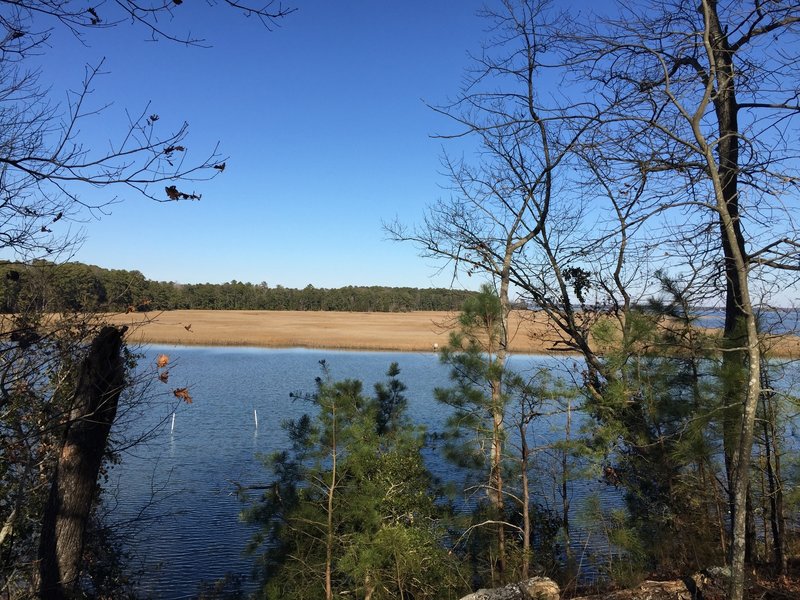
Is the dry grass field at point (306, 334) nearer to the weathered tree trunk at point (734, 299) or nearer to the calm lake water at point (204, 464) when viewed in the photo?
the calm lake water at point (204, 464)

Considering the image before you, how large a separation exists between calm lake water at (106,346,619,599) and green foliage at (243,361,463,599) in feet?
3.33

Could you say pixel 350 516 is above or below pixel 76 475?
below

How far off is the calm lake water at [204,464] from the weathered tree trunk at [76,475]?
172 cm

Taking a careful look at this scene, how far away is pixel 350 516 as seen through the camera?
7410 millimetres

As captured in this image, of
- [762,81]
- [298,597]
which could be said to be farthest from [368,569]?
[762,81]

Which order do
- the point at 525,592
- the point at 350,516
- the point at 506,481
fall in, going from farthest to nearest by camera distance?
→ the point at 506,481, the point at 350,516, the point at 525,592

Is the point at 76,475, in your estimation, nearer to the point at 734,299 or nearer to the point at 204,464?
the point at 734,299

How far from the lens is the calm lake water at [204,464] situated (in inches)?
428

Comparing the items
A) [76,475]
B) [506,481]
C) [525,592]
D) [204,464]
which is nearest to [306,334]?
[204,464]

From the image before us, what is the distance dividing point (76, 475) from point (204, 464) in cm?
1309

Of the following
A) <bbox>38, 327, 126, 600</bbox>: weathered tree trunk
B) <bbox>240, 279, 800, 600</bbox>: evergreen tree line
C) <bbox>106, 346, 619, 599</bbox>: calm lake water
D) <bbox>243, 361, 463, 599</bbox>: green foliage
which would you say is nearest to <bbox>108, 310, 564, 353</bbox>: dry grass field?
<bbox>106, 346, 619, 599</bbox>: calm lake water

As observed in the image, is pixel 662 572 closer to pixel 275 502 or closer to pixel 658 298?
pixel 658 298

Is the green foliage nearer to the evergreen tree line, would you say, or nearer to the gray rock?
the evergreen tree line

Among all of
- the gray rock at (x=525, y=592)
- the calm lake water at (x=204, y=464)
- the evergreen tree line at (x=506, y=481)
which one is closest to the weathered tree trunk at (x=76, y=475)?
the calm lake water at (x=204, y=464)
